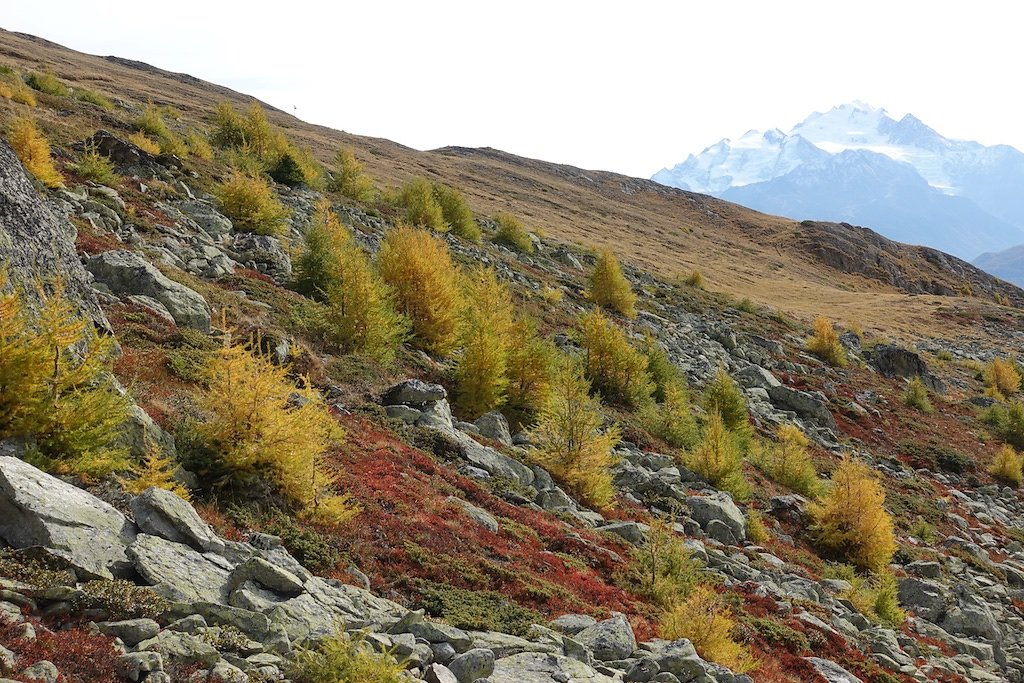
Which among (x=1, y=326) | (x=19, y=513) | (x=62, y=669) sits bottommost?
(x=62, y=669)

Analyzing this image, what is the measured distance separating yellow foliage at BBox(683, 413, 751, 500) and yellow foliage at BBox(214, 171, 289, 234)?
21.2 metres

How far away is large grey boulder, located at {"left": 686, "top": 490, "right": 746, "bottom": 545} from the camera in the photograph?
18969 millimetres

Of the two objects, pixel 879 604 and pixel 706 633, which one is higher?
pixel 706 633

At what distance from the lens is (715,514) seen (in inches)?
757

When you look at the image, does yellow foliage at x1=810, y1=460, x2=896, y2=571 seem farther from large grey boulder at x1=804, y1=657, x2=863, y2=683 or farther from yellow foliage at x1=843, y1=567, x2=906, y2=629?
large grey boulder at x1=804, y1=657, x2=863, y2=683

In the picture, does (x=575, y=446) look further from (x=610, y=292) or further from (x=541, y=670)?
(x=610, y=292)

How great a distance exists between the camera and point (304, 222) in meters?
33.1

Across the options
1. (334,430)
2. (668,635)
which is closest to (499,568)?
(668,635)

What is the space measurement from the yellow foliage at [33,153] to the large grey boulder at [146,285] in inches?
314

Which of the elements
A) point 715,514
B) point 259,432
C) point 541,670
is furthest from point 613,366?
point 541,670

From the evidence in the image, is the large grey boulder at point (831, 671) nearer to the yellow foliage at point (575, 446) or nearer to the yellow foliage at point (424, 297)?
the yellow foliage at point (575, 446)

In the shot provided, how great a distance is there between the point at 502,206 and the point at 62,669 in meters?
79.3

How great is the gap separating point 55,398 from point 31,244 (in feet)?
13.7

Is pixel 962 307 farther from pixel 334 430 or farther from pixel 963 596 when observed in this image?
pixel 334 430
